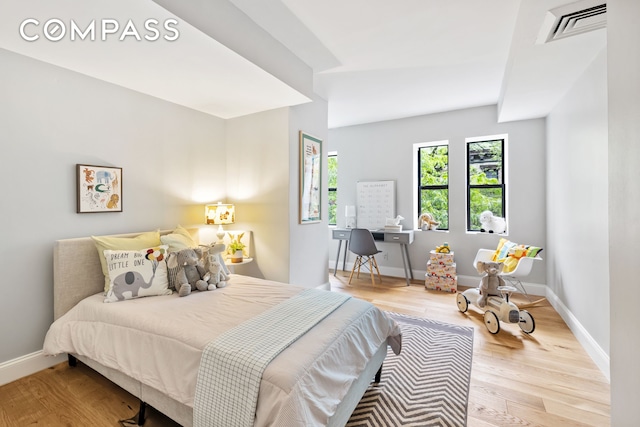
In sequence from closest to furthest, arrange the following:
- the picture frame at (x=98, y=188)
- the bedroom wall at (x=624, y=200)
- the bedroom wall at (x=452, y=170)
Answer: the bedroom wall at (x=624, y=200) → the picture frame at (x=98, y=188) → the bedroom wall at (x=452, y=170)

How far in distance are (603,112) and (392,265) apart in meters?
3.29

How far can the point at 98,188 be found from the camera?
2.43 metres

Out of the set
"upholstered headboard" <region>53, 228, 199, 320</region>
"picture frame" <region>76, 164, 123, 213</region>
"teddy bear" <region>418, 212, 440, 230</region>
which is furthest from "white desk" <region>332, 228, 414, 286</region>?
"upholstered headboard" <region>53, 228, 199, 320</region>

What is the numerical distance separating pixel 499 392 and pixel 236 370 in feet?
5.73

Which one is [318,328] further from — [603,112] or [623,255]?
[603,112]

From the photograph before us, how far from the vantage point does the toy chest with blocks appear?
4.00m

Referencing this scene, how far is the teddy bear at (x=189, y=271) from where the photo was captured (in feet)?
7.27

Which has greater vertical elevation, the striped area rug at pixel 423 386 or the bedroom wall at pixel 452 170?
the bedroom wall at pixel 452 170

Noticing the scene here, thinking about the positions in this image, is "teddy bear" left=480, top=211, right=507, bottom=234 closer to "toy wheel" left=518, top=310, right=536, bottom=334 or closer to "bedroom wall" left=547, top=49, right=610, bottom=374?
"bedroom wall" left=547, top=49, right=610, bottom=374

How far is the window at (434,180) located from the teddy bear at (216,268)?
11.1 ft

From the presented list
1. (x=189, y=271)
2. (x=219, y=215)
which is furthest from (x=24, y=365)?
(x=219, y=215)

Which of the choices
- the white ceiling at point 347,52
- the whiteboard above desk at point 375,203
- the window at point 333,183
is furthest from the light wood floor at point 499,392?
the window at point 333,183

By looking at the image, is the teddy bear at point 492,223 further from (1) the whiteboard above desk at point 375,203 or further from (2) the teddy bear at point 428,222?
(1) the whiteboard above desk at point 375,203

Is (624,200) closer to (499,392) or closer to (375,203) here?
(499,392)
